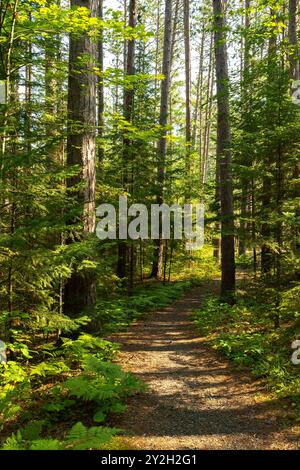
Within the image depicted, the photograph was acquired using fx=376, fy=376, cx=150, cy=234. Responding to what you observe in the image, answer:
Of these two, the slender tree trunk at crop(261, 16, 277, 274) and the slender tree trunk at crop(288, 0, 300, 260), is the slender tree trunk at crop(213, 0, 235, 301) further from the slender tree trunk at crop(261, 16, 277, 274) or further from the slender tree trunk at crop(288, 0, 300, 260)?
the slender tree trunk at crop(288, 0, 300, 260)

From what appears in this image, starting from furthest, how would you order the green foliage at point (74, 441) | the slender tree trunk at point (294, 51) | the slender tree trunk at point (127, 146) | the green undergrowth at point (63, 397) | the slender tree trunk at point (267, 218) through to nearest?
the slender tree trunk at point (127, 146)
the slender tree trunk at point (294, 51)
the slender tree trunk at point (267, 218)
the green undergrowth at point (63, 397)
the green foliage at point (74, 441)

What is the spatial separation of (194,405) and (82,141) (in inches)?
209

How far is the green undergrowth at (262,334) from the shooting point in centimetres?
665

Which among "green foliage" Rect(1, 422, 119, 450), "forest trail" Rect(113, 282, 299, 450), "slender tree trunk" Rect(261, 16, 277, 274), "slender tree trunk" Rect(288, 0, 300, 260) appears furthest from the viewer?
"slender tree trunk" Rect(288, 0, 300, 260)

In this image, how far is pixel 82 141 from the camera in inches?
300

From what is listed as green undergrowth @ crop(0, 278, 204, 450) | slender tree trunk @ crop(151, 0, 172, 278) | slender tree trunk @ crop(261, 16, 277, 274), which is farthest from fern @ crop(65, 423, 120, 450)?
slender tree trunk @ crop(151, 0, 172, 278)

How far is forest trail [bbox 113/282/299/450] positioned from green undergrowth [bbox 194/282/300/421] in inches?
11.8

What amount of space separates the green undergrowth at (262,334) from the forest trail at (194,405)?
301mm

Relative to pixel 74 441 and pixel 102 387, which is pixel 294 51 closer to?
pixel 102 387

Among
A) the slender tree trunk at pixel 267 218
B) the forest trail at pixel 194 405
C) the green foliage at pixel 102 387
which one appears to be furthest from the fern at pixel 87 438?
the slender tree trunk at pixel 267 218

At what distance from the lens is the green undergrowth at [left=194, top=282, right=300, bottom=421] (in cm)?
665

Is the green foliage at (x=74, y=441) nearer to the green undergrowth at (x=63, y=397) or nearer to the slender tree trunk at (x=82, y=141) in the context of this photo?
the green undergrowth at (x=63, y=397)

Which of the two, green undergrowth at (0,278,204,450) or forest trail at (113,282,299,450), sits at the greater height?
green undergrowth at (0,278,204,450)
